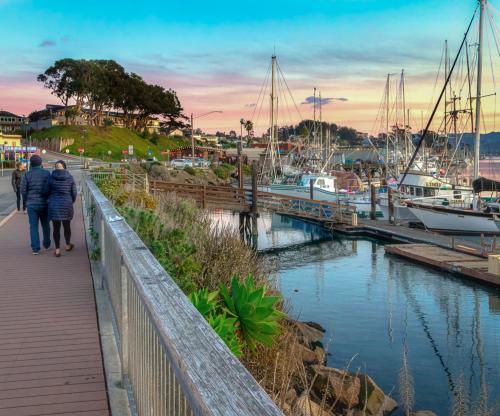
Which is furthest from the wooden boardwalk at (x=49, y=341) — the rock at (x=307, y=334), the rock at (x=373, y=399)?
the rock at (x=373, y=399)

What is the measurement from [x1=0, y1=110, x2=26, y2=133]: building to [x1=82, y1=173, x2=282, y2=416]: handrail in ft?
470

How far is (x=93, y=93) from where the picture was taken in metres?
118

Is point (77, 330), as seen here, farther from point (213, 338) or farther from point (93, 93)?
point (93, 93)

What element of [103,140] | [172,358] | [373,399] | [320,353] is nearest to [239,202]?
[320,353]

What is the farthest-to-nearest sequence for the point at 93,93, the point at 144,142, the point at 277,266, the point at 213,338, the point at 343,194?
the point at 144,142, the point at 93,93, the point at 343,194, the point at 277,266, the point at 213,338

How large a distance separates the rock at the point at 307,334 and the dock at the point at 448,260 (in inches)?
377

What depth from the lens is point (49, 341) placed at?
248 inches

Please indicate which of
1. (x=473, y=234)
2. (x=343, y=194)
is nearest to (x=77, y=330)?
(x=473, y=234)

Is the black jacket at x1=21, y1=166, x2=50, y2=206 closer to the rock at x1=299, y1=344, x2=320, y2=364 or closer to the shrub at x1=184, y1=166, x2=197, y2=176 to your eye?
the rock at x1=299, y1=344, x2=320, y2=364

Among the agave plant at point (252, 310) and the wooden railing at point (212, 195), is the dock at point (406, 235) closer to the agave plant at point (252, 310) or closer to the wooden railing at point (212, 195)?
the wooden railing at point (212, 195)

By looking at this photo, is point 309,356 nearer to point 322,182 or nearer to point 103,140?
point 322,182

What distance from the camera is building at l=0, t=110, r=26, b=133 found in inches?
5418

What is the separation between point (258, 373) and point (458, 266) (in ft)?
56.5

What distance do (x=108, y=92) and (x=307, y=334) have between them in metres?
117
